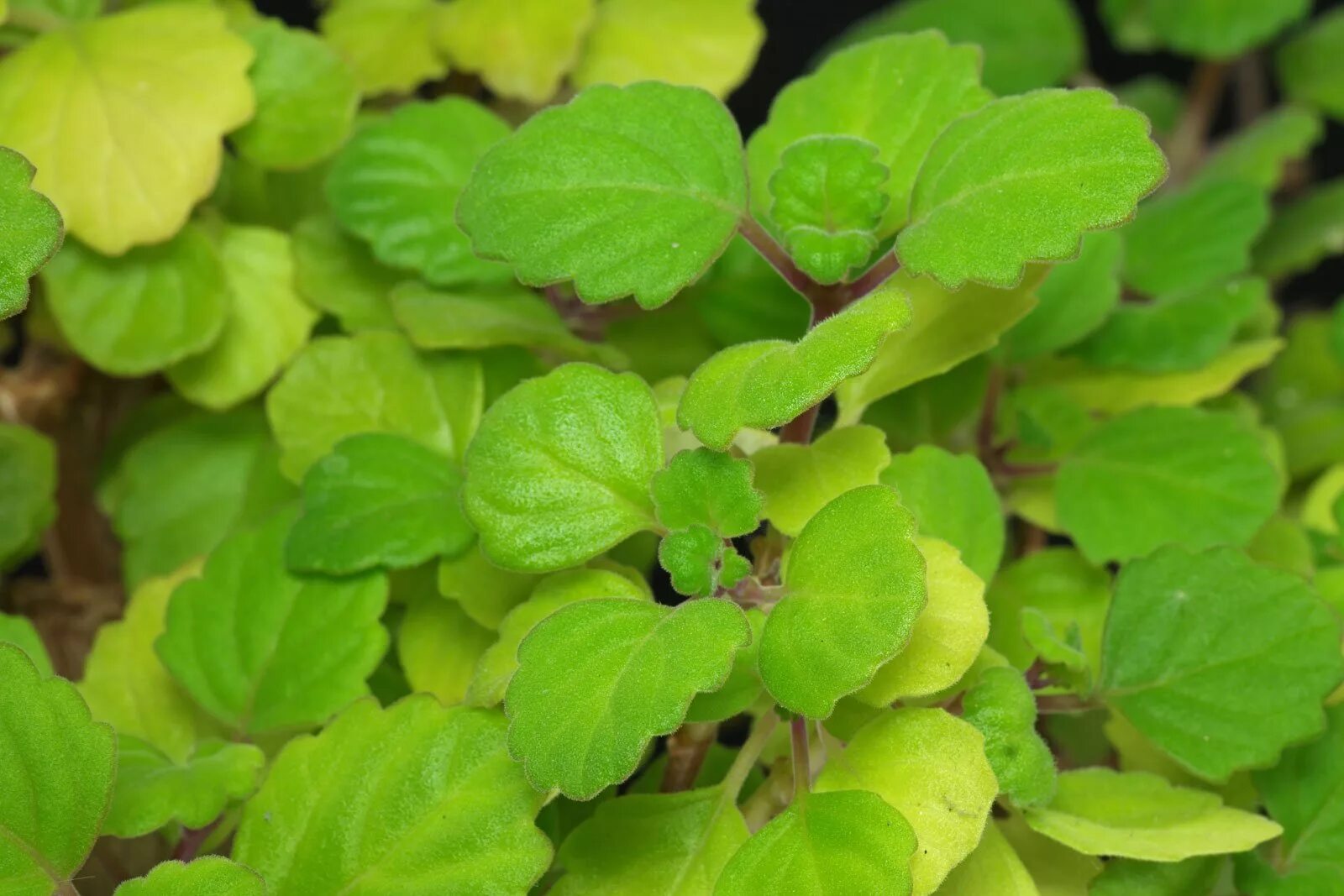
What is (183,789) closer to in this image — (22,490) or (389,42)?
(22,490)

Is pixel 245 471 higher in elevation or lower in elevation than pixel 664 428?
lower

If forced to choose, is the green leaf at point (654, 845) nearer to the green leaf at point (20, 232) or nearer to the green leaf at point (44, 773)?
the green leaf at point (44, 773)

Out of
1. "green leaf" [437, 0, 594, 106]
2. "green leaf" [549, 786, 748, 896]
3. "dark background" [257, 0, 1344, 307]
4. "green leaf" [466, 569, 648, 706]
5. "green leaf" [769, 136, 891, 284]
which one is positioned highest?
"green leaf" [769, 136, 891, 284]

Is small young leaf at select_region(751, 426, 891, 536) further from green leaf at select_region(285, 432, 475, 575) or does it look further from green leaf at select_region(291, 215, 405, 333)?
green leaf at select_region(291, 215, 405, 333)

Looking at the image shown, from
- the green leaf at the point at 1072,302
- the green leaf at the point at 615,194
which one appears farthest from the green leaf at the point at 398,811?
the green leaf at the point at 1072,302

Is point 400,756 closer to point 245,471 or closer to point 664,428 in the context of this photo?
point 664,428

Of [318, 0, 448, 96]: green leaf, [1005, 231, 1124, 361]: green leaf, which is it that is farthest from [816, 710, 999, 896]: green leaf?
[318, 0, 448, 96]: green leaf

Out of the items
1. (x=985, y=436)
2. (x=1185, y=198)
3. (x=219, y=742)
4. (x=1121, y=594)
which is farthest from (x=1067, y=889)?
(x=1185, y=198)
